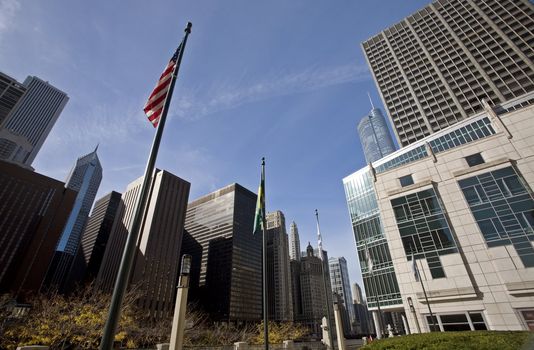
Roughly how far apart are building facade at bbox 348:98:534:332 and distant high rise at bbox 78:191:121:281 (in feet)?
600

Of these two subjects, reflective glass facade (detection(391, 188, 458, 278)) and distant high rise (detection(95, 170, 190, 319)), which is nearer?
reflective glass facade (detection(391, 188, 458, 278))

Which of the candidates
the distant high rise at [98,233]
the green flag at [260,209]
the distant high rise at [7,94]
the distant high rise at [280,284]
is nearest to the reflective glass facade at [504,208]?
the green flag at [260,209]

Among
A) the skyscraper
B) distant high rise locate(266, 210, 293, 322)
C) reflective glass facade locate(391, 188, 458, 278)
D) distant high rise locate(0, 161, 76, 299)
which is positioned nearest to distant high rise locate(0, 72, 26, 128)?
distant high rise locate(0, 161, 76, 299)

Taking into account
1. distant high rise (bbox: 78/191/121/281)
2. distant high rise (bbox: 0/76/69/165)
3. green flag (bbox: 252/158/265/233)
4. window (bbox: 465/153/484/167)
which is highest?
distant high rise (bbox: 0/76/69/165)

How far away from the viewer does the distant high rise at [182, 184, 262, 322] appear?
148 meters

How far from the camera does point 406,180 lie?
3756 cm

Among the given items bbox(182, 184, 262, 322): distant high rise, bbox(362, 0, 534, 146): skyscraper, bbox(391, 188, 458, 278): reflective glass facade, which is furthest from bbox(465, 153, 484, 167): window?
bbox(182, 184, 262, 322): distant high rise

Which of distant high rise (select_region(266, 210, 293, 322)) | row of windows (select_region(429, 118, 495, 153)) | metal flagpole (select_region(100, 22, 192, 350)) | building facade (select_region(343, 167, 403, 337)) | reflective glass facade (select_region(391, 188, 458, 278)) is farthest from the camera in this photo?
distant high rise (select_region(266, 210, 293, 322))

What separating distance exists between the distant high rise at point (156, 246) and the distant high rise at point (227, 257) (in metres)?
29.5

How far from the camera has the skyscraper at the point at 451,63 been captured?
79.4m

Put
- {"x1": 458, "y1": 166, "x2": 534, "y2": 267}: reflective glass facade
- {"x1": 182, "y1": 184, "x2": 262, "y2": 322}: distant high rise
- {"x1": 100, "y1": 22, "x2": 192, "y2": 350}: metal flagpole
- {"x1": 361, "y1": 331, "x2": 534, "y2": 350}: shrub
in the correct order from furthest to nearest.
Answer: {"x1": 182, "y1": 184, "x2": 262, "y2": 322}: distant high rise < {"x1": 458, "y1": 166, "x2": 534, "y2": 267}: reflective glass facade < {"x1": 361, "y1": 331, "x2": 534, "y2": 350}: shrub < {"x1": 100, "y1": 22, "x2": 192, "y2": 350}: metal flagpole

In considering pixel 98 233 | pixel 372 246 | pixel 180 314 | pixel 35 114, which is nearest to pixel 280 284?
pixel 98 233

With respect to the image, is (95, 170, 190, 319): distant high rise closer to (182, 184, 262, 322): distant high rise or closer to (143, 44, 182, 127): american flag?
(182, 184, 262, 322): distant high rise

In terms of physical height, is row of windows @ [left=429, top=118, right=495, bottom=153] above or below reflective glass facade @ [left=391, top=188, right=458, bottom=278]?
above
